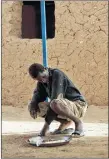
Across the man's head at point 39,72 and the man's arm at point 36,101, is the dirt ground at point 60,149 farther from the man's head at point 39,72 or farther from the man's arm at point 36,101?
the man's head at point 39,72

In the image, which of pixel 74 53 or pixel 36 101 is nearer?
pixel 36 101

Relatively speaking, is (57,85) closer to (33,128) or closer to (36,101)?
(36,101)

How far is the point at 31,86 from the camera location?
259 inches

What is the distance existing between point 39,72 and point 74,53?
2627mm

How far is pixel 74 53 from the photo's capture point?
255 inches

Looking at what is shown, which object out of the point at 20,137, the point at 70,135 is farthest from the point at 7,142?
the point at 70,135

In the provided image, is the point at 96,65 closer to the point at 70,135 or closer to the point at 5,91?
the point at 5,91

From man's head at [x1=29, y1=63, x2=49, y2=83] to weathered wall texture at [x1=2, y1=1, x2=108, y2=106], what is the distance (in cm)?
255

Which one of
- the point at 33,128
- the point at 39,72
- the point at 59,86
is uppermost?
the point at 39,72

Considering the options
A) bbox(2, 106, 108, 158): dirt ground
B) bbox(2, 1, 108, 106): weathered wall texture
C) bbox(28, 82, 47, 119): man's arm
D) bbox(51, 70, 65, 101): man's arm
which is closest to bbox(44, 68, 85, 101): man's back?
bbox(51, 70, 65, 101): man's arm

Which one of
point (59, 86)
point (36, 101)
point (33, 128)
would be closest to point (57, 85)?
point (59, 86)

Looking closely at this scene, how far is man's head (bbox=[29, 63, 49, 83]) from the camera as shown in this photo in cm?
392

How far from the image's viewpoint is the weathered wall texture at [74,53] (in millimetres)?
6461

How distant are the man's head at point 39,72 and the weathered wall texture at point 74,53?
2547 millimetres
